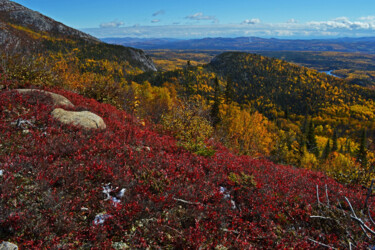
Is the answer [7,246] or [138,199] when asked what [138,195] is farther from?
[7,246]

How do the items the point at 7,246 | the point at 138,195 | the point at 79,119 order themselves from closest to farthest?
the point at 7,246 < the point at 138,195 < the point at 79,119

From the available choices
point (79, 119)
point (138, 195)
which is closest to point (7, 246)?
point (138, 195)

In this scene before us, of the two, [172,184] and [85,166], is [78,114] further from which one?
[172,184]

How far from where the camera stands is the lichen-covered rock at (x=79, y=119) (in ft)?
27.2

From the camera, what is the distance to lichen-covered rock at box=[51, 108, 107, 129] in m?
8.30

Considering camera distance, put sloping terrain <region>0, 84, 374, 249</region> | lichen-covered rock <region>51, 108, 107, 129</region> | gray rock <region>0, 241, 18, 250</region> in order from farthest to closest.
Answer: lichen-covered rock <region>51, 108, 107, 129</region>, sloping terrain <region>0, 84, 374, 249</region>, gray rock <region>0, 241, 18, 250</region>

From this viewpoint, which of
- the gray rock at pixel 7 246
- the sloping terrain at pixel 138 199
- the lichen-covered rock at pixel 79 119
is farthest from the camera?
the lichen-covered rock at pixel 79 119

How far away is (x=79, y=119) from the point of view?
8547 mm

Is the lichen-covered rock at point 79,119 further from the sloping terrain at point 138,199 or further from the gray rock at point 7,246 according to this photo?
the gray rock at point 7,246

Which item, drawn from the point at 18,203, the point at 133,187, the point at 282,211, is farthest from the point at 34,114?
the point at 282,211

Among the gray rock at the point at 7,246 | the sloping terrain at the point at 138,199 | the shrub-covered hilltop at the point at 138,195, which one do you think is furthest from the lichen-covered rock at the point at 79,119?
the gray rock at the point at 7,246

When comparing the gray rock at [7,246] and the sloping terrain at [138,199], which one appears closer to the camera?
the gray rock at [7,246]

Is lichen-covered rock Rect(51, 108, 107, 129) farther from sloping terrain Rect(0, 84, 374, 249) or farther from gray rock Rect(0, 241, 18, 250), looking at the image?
gray rock Rect(0, 241, 18, 250)

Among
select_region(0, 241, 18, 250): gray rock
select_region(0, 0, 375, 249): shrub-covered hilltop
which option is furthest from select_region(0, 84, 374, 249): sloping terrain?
select_region(0, 241, 18, 250): gray rock
